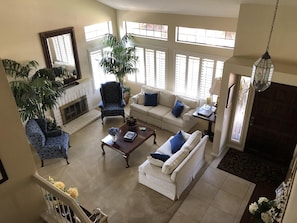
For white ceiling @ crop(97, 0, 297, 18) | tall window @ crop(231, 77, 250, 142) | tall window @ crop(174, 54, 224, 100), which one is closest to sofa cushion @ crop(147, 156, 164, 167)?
tall window @ crop(231, 77, 250, 142)

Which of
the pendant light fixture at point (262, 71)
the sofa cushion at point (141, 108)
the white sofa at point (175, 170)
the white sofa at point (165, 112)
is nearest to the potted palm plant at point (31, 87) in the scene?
the sofa cushion at point (141, 108)

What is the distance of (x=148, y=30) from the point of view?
7867 millimetres

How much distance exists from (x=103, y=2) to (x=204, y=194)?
19.7ft

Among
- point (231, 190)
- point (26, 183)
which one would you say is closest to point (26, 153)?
point (26, 183)

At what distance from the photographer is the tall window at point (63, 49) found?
6.87 metres

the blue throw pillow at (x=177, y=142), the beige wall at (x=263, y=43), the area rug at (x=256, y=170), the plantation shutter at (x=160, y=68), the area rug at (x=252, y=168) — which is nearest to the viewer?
the beige wall at (x=263, y=43)

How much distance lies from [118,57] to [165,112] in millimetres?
2282

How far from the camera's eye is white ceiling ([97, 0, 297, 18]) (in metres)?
5.03

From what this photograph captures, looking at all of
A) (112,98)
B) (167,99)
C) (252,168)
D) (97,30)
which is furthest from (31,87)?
(252,168)

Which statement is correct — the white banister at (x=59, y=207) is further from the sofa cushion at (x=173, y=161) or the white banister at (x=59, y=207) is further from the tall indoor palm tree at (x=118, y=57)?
the tall indoor palm tree at (x=118, y=57)

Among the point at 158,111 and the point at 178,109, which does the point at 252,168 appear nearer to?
the point at 178,109

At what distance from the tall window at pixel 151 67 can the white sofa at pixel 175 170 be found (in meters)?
3.05

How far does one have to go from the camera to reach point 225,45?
659 cm

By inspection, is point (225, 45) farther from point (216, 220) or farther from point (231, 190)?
point (216, 220)
